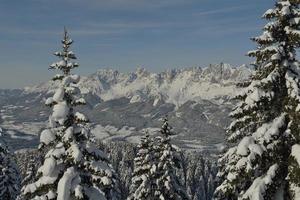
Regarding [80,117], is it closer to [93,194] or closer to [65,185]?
[65,185]

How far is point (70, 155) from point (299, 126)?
352 inches

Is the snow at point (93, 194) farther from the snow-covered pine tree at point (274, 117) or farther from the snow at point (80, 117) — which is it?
the snow-covered pine tree at point (274, 117)

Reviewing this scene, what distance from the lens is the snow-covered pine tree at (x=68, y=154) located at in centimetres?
1943

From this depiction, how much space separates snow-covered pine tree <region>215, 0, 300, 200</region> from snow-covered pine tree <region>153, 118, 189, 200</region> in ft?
54.1

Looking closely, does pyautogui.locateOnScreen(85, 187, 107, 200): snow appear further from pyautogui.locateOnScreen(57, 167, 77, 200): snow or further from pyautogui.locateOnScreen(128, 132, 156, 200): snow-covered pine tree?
pyautogui.locateOnScreen(128, 132, 156, 200): snow-covered pine tree

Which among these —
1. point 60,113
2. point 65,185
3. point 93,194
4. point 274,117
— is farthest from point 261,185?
point 60,113

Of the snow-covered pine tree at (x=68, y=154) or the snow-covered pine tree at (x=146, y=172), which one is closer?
the snow-covered pine tree at (x=68, y=154)

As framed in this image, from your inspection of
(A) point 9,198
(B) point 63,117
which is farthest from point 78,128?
(A) point 9,198

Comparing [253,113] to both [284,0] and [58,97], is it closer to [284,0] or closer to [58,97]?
[284,0]

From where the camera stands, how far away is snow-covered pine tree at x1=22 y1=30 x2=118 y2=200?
63.7ft

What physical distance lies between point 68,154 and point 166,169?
58.3 ft

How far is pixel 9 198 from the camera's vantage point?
48938 mm

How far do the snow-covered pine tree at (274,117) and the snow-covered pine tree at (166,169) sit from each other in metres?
16.5

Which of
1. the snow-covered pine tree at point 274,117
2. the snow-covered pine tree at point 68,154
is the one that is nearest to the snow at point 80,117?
the snow-covered pine tree at point 68,154
